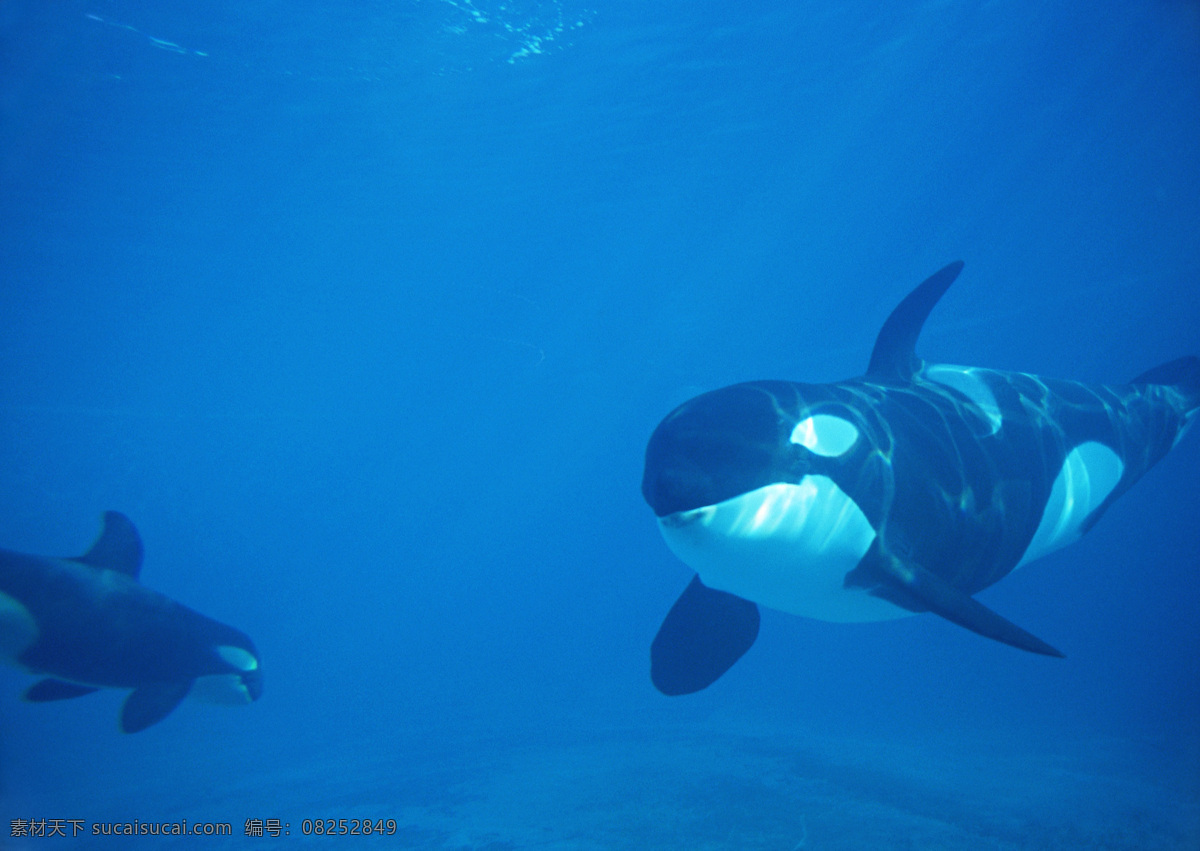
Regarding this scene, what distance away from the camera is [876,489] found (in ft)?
9.12

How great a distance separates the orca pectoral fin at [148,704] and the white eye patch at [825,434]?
23.2 feet

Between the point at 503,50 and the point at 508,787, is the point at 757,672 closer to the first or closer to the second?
the point at 508,787

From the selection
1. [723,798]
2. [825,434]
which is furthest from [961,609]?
[723,798]

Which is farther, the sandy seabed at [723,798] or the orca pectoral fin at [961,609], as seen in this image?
the sandy seabed at [723,798]

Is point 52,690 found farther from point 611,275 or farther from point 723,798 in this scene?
point 611,275

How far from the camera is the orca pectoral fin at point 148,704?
622cm

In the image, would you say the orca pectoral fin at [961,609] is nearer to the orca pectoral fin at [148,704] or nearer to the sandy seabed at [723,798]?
the sandy seabed at [723,798]

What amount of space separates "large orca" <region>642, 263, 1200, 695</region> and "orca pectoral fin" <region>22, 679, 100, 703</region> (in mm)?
6625

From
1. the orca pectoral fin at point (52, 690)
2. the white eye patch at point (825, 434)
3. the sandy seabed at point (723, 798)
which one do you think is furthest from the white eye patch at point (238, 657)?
the white eye patch at point (825, 434)

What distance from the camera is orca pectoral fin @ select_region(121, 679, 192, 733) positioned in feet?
20.4

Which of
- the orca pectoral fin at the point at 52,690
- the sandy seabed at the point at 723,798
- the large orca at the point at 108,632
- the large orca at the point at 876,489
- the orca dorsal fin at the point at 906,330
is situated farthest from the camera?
the sandy seabed at the point at 723,798

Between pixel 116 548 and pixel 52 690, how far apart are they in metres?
1.76

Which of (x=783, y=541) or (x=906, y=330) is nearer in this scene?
(x=783, y=541)

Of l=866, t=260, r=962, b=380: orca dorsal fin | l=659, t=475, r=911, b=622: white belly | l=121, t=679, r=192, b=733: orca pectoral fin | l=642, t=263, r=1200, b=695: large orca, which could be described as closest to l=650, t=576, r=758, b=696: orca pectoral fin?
l=642, t=263, r=1200, b=695: large orca
